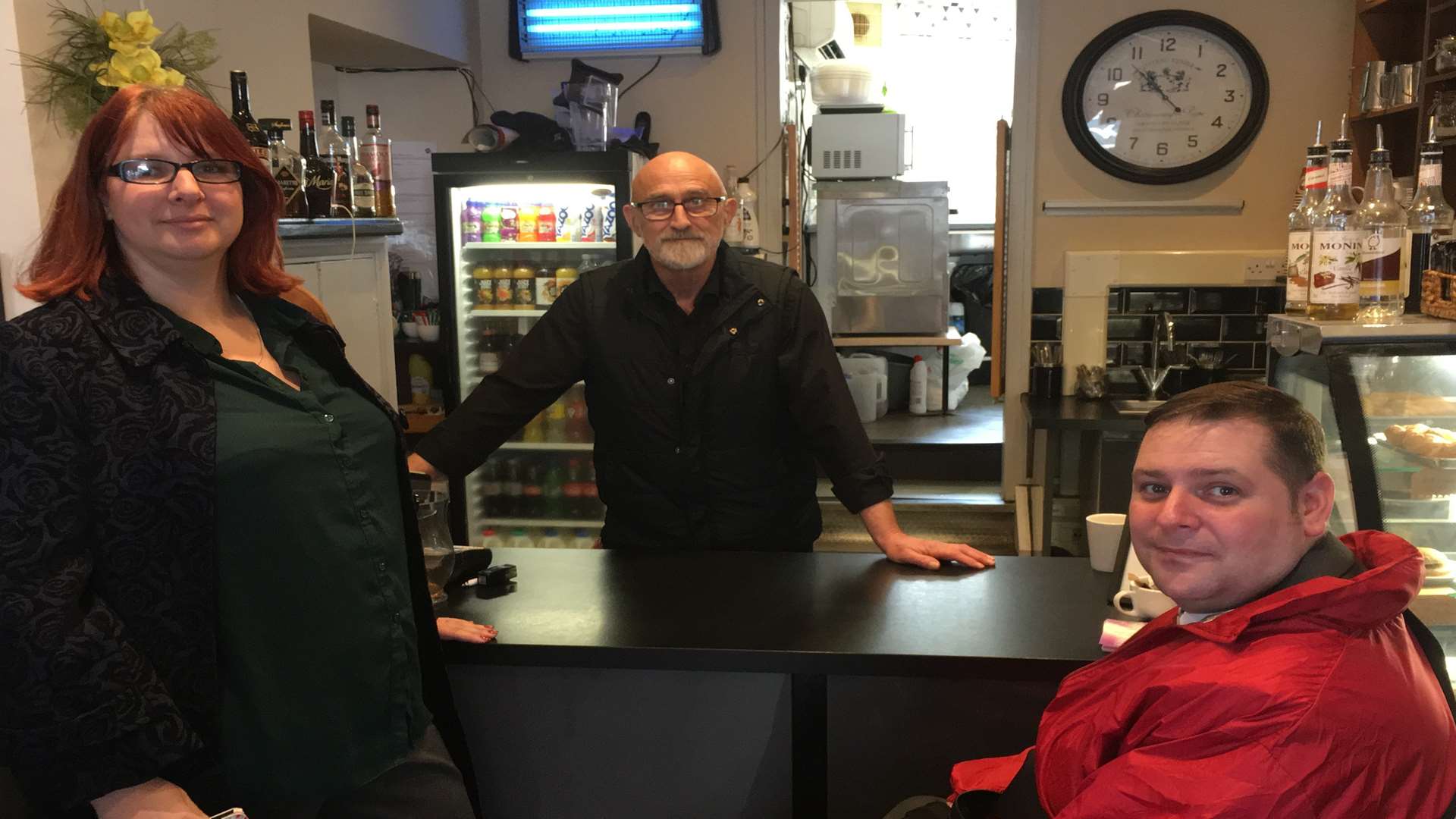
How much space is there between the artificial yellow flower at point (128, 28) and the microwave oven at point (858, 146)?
3.23 meters

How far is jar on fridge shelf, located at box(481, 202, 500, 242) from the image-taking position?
463 centimetres

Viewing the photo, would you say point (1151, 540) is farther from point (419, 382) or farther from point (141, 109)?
point (419, 382)

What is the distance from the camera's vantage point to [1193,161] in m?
4.55

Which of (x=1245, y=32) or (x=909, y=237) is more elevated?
(x=1245, y=32)

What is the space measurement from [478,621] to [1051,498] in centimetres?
297

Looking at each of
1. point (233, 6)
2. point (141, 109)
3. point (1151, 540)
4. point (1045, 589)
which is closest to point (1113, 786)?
point (1151, 540)

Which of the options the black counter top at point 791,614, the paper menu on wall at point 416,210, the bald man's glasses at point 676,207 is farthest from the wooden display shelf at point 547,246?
the black counter top at point 791,614

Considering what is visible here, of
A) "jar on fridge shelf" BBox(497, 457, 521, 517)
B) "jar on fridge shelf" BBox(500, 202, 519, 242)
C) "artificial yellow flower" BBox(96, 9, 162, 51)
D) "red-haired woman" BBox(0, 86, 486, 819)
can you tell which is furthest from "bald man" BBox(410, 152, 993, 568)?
"jar on fridge shelf" BBox(497, 457, 521, 517)

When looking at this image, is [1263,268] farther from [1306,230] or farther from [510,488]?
[510,488]

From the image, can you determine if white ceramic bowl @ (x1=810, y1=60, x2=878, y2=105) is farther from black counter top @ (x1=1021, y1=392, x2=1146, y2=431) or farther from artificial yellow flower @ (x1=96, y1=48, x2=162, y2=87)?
artificial yellow flower @ (x1=96, y1=48, x2=162, y2=87)

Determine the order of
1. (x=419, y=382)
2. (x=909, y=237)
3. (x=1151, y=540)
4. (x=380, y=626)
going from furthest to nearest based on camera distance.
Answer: (x=909, y=237)
(x=419, y=382)
(x=380, y=626)
(x=1151, y=540)

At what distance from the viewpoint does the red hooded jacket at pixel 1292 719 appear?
1.04 m

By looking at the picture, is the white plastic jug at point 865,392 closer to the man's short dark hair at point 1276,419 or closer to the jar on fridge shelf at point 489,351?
the jar on fridge shelf at point 489,351

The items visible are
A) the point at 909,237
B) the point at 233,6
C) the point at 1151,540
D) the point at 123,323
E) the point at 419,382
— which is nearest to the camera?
the point at 1151,540
